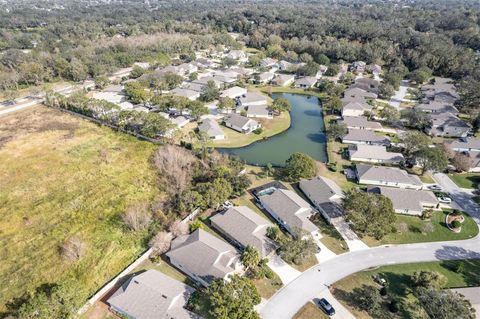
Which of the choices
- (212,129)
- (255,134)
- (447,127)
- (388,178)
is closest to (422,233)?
(388,178)

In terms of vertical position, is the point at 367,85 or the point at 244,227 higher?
the point at 367,85

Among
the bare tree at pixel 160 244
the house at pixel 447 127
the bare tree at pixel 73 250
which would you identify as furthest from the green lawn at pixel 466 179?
the bare tree at pixel 73 250

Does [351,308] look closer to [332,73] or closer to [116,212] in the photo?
[116,212]

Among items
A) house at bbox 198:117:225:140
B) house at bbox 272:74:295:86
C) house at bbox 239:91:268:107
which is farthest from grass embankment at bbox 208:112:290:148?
house at bbox 272:74:295:86

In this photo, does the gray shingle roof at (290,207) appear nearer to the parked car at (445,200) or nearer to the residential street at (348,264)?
the residential street at (348,264)

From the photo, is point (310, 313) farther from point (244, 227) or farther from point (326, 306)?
point (244, 227)
